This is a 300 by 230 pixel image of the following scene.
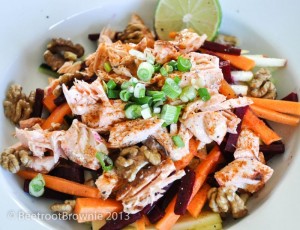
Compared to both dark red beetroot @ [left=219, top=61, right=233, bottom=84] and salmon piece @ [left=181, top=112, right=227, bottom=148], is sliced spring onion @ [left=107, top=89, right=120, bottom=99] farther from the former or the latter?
dark red beetroot @ [left=219, top=61, right=233, bottom=84]

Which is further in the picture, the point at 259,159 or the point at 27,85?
the point at 27,85

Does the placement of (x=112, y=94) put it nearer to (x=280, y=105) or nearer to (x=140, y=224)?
(x=140, y=224)

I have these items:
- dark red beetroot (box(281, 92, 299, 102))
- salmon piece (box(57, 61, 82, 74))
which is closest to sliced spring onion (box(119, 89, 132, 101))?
salmon piece (box(57, 61, 82, 74))

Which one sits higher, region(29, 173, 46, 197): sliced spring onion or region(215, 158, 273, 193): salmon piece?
region(215, 158, 273, 193): salmon piece

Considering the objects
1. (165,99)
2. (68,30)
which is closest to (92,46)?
(68,30)

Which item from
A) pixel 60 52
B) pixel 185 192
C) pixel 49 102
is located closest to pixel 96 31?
pixel 60 52

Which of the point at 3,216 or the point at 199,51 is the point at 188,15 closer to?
the point at 199,51

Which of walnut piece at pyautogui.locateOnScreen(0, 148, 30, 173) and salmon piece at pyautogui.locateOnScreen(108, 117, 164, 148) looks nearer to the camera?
salmon piece at pyautogui.locateOnScreen(108, 117, 164, 148)
